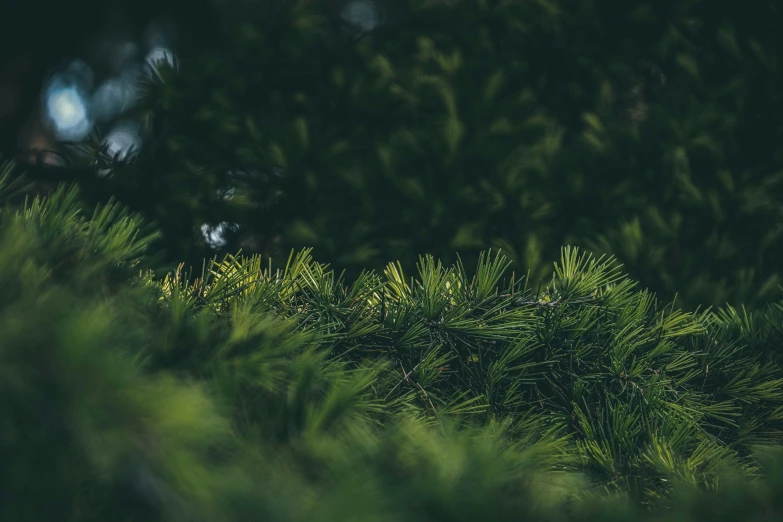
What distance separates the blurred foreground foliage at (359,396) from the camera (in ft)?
1.17

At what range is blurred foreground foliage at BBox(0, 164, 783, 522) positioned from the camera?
1.17 ft

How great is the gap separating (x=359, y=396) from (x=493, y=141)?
969mm

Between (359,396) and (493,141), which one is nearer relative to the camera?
(359,396)

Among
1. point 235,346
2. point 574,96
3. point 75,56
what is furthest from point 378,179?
point 75,56

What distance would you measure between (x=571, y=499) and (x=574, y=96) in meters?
1.15

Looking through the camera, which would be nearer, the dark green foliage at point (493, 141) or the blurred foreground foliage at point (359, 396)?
the blurred foreground foliage at point (359, 396)

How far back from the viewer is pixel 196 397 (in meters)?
0.37

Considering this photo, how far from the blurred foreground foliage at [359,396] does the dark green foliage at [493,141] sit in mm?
548

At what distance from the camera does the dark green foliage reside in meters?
1.33

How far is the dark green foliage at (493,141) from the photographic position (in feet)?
4.35

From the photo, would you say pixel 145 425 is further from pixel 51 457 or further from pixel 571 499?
pixel 571 499

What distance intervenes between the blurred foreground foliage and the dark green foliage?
1.80 feet

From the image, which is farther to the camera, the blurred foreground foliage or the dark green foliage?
Answer: the dark green foliage

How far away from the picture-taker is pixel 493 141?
55.2 inches
